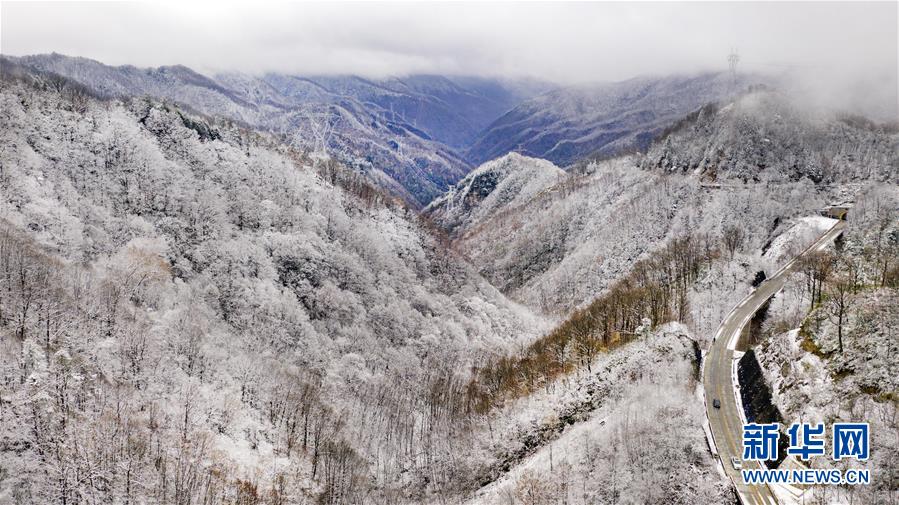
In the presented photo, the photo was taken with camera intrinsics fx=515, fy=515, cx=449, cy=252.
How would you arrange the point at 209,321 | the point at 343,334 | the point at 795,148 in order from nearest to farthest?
1. the point at 209,321
2. the point at 343,334
3. the point at 795,148

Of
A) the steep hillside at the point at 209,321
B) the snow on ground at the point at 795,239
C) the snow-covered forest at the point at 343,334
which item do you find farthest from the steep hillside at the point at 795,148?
the steep hillside at the point at 209,321

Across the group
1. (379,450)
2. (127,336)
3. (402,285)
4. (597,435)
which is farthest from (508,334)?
(127,336)

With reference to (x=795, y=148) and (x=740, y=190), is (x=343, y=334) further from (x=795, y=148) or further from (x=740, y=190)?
(x=795, y=148)

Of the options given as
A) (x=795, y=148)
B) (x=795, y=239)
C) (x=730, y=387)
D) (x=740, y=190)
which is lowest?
(x=730, y=387)

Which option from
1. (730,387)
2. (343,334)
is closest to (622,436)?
(730,387)

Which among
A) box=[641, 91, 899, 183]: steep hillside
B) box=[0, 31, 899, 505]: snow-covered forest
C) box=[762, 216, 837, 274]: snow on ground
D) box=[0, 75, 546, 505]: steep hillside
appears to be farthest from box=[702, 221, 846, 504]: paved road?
box=[641, 91, 899, 183]: steep hillside

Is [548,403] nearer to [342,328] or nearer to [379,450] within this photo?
[379,450]
